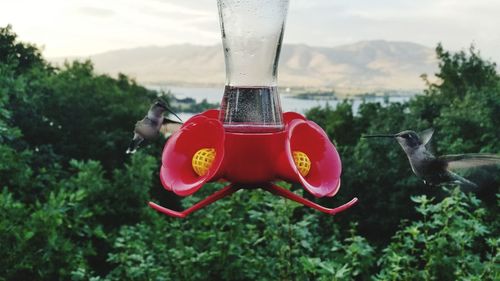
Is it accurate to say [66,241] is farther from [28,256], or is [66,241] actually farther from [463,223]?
[463,223]

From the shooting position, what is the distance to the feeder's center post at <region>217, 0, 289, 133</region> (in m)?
2.09

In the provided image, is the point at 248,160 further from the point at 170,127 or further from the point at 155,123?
the point at 155,123

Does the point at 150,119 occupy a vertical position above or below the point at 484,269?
above

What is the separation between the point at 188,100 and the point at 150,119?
1686cm

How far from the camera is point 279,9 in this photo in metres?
2.31

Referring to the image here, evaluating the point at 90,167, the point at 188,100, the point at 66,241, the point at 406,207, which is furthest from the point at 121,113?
the point at 66,241

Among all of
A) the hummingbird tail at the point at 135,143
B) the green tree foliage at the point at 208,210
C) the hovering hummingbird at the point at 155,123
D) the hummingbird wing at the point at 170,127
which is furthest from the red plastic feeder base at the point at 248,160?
the green tree foliage at the point at 208,210

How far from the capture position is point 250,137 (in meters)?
2.03

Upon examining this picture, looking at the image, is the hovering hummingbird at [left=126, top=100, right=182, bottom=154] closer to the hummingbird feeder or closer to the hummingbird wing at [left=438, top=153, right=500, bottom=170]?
the hummingbird feeder

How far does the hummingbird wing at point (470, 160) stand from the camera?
2484 millimetres

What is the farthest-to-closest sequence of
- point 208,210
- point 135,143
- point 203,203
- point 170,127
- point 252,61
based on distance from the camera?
point 208,210 → point 135,143 → point 170,127 → point 252,61 → point 203,203

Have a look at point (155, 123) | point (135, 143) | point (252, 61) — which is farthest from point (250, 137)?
point (135, 143)

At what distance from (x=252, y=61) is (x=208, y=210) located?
9.03 feet

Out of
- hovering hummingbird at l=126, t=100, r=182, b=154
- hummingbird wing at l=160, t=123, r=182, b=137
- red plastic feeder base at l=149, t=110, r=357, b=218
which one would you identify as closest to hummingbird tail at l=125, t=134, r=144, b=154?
hovering hummingbird at l=126, t=100, r=182, b=154
